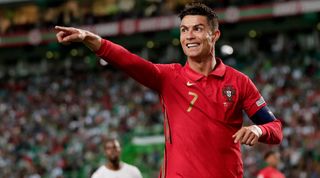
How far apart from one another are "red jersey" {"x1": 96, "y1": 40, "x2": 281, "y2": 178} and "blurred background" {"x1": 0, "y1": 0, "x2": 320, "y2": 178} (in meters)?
13.0

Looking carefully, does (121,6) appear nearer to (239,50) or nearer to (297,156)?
(239,50)

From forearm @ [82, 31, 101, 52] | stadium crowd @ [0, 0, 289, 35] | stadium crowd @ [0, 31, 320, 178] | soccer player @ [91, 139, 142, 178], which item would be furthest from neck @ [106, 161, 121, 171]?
stadium crowd @ [0, 0, 289, 35]

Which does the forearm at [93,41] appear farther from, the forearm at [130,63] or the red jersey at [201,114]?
the red jersey at [201,114]

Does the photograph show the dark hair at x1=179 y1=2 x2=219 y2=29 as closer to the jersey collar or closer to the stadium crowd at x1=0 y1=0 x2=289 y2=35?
the jersey collar

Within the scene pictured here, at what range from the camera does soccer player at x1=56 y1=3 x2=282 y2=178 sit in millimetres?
4719

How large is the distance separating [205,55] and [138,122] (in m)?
19.8

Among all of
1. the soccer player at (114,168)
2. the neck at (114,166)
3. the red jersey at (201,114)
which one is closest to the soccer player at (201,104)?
the red jersey at (201,114)

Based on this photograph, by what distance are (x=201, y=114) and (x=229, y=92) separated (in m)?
0.26

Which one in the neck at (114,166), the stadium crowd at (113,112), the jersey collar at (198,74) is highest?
the jersey collar at (198,74)

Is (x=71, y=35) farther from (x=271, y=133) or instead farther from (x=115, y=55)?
(x=271, y=133)

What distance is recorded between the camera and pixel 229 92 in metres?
4.85

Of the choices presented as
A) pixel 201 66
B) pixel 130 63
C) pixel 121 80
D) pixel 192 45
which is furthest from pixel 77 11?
pixel 130 63

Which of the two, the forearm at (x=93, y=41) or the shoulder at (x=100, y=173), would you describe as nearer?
the forearm at (x=93, y=41)

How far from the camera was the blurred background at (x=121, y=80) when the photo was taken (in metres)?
21.2
